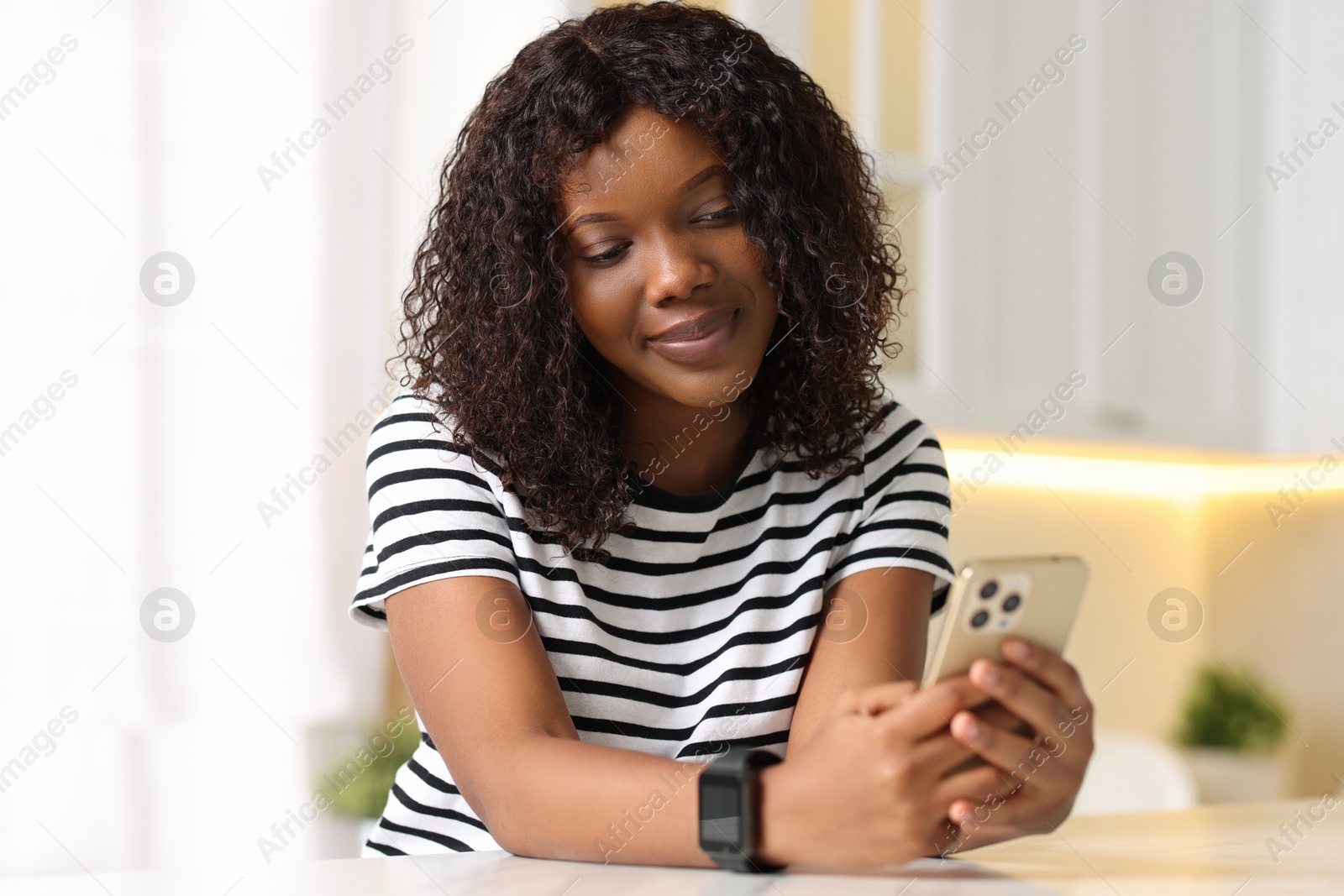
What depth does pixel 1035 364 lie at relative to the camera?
255cm

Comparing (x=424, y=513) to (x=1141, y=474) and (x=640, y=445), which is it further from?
(x=1141, y=474)

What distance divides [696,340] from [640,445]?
0.52 feet

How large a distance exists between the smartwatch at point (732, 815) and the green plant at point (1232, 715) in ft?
7.46

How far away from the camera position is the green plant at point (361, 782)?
1891 mm

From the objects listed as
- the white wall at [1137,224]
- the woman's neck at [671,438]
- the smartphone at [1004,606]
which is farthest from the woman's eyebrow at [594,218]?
the white wall at [1137,224]

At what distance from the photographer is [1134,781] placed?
1.96m

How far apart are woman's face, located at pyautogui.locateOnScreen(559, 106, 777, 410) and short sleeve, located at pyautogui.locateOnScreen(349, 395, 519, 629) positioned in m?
0.15

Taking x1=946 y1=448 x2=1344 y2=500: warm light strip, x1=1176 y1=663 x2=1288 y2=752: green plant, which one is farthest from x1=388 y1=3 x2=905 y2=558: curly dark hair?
x1=1176 y1=663 x2=1288 y2=752: green plant

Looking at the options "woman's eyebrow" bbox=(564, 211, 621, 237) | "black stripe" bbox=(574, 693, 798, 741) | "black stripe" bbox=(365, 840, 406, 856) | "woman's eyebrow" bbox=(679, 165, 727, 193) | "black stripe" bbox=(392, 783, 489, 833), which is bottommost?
"black stripe" bbox=(365, 840, 406, 856)

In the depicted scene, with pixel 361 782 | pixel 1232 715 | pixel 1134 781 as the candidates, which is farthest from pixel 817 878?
pixel 1232 715

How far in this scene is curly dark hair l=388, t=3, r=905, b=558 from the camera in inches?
36.1

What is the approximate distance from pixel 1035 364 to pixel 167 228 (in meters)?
1.73

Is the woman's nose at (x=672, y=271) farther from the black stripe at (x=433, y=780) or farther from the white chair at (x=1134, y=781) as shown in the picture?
the white chair at (x=1134, y=781)

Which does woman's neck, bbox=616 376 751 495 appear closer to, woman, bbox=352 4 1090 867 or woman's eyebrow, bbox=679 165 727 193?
woman, bbox=352 4 1090 867
